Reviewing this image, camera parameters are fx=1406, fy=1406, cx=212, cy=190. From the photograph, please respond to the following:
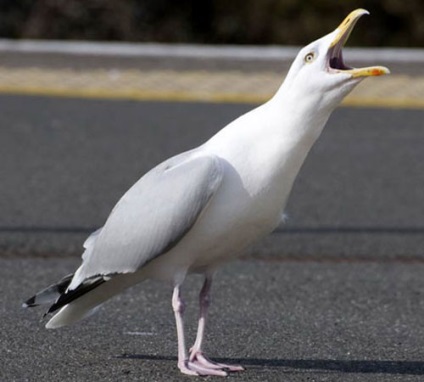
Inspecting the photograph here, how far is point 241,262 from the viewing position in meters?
8.77

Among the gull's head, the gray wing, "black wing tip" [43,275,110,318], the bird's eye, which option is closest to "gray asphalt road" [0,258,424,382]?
"black wing tip" [43,275,110,318]

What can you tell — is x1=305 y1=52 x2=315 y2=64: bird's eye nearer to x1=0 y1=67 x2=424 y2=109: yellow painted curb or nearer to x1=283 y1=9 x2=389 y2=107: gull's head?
x1=283 y1=9 x2=389 y2=107: gull's head

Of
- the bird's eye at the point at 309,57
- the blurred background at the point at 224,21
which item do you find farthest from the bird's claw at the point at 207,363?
the blurred background at the point at 224,21

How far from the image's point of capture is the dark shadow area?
610 cm

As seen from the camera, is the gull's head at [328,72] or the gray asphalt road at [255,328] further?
the gray asphalt road at [255,328]

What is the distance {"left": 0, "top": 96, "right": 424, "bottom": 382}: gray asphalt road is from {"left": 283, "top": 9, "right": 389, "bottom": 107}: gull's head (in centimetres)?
122

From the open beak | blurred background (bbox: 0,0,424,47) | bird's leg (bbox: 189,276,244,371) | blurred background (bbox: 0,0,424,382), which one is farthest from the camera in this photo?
blurred background (bbox: 0,0,424,47)

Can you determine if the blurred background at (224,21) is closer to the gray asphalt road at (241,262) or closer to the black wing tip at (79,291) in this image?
the gray asphalt road at (241,262)

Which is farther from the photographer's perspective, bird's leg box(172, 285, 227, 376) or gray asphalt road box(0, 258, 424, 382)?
gray asphalt road box(0, 258, 424, 382)

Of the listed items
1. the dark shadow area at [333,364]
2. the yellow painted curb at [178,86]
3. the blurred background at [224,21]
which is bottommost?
the blurred background at [224,21]

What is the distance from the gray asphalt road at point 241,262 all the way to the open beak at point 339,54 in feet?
4.30

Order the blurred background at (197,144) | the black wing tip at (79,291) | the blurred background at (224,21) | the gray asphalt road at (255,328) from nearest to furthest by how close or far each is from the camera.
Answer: the black wing tip at (79,291)
the gray asphalt road at (255,328)
the blurred background at (197,144)
the blurred background at (224,21)

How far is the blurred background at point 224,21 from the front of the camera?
832 inches

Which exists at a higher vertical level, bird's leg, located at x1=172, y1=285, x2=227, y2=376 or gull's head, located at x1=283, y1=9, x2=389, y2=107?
gull's head, located at x1=283, y1=9, x2=389, y2=107
